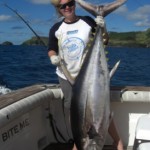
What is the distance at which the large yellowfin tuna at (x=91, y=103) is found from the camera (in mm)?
3664

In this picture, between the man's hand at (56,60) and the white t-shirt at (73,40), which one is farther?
the white t-shirt at (73,40)

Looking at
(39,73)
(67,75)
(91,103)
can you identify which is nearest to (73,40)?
(67,75)

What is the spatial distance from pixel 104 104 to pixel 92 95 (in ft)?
0.44

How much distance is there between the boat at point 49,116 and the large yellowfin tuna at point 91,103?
549 millimetres

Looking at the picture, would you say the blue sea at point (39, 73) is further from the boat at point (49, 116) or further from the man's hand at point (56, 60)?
the man's hand at point (56, 60)

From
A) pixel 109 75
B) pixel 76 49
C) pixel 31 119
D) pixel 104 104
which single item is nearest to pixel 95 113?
pixel 104 104

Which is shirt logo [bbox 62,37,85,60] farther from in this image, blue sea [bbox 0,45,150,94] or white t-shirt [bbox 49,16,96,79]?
blue sea [bbox 0,45,150,94]

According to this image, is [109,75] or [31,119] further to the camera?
[31,119]

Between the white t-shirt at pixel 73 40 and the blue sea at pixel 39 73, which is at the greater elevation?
the white t-shirt at pixel 73 40

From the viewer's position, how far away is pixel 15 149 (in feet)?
13.2

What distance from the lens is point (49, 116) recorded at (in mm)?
4855

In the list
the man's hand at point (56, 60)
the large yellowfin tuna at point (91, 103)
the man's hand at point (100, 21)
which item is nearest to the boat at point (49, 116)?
the man's hand at point (56, 60)

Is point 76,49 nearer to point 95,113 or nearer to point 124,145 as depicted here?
point 95,113

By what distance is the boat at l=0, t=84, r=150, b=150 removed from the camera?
159 inches
